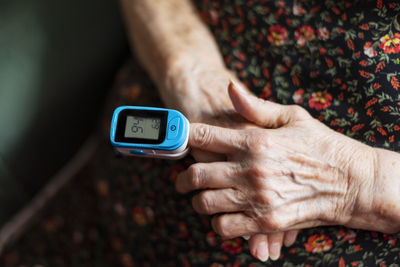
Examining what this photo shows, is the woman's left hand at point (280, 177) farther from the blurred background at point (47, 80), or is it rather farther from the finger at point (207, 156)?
the blurred background at point (47, 80)

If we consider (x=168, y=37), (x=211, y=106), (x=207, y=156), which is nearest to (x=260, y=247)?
(x=207, y=156)

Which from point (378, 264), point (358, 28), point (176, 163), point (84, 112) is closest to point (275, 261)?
point (378, 264)

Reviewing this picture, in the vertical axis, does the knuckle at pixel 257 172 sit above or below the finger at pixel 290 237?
above

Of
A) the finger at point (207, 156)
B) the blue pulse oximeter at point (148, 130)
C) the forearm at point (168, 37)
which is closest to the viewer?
the blue pulse oximeter at point (148, 130)

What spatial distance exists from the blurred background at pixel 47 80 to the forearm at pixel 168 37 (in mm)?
157

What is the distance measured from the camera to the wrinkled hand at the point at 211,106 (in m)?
0.79

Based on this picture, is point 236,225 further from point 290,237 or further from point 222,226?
point 290,237

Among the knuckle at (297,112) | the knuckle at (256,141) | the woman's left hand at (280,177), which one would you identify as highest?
the knuckle at (297,112)

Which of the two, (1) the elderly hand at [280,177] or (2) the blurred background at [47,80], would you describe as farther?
(2) the blurred background at [47,80]

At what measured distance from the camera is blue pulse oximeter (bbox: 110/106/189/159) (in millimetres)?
719

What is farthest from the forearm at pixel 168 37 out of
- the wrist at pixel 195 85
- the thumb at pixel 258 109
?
the thumb at pixel 258 109

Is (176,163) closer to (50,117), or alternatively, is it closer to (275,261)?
(275,261)

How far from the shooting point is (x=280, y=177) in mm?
748

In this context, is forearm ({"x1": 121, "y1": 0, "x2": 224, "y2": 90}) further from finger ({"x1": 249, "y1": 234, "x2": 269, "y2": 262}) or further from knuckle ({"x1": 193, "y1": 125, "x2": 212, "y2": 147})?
finger ({"x1": 249, "y1": 234, "x2": 269, "y2": 262})
